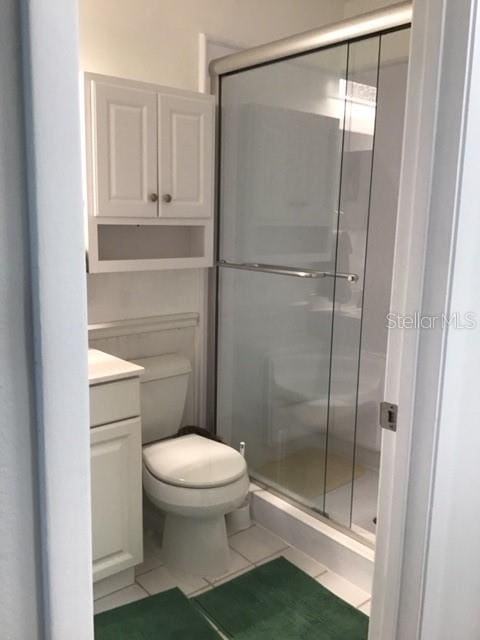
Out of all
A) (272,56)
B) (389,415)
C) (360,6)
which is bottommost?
(389,415)

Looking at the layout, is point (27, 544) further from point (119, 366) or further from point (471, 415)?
point (119, 366)

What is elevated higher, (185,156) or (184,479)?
(185,156)

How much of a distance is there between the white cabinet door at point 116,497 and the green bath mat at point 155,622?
140 mm

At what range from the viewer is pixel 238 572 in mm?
2174

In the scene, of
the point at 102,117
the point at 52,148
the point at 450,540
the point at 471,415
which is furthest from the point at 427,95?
the point at 102,117

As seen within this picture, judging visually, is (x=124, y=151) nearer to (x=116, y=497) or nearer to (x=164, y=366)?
(x=164, y=366)

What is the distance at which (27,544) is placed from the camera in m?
0.58

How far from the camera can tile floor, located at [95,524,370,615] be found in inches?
80.1

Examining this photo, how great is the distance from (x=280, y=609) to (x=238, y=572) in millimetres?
248

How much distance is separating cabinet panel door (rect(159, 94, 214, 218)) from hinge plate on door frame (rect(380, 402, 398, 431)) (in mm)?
1404

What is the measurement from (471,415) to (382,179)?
58.4 inches

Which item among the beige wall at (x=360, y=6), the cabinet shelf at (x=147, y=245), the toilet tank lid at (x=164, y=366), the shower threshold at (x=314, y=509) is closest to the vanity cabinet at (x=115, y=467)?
the toilet tank lid at (x=164, y=366)

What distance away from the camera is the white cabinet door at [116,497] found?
192 centimetres

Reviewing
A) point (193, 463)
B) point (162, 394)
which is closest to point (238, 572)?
point (193, 463)
